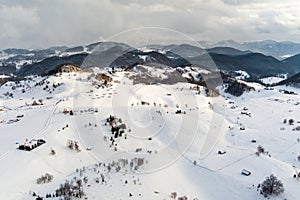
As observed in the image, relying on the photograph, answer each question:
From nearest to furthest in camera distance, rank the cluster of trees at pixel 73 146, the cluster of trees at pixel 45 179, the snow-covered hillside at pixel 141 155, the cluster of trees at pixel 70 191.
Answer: the cluster of trees at pixel 70 191, the snow-covered hillside at pixel 141 155, the cluster of trees at pixel 45 179, the cluster of trees at pixel 73 146

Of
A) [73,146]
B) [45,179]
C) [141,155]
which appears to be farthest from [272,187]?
[73,146]

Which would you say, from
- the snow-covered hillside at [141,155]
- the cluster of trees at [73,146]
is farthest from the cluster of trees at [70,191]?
the cluster of trees at [73,146]

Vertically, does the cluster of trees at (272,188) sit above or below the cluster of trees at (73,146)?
below

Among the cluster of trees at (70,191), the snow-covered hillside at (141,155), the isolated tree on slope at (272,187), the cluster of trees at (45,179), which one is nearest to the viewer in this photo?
the cluster of trees at (70,191)

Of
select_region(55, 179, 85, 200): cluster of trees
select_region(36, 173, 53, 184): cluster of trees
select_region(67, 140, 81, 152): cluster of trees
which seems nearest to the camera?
select_region(55, 179, 85, 200): cluster of trees

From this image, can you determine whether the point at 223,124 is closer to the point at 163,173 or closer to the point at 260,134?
the point at 260,134

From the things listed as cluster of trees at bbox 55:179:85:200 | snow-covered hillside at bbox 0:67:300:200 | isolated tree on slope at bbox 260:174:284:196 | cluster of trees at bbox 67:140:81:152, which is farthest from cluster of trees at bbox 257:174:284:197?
cluster of trees at bbox 67:140:81:152

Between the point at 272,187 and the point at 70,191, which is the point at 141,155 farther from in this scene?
the point at 272,187

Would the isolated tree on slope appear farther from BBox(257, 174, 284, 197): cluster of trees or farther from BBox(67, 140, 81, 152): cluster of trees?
BBox(67, 140, 81, 152): cluster of trees

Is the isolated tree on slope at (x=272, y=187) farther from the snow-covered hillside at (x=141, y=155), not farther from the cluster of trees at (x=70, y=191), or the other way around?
the cluster of trees at (x=70, y=191)

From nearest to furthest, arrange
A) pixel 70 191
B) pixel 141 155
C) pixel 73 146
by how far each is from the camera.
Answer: pixel 70 191 < pixel 141 155 < pixel 73 146

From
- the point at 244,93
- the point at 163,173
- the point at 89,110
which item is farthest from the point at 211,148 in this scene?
the point at 244,93
